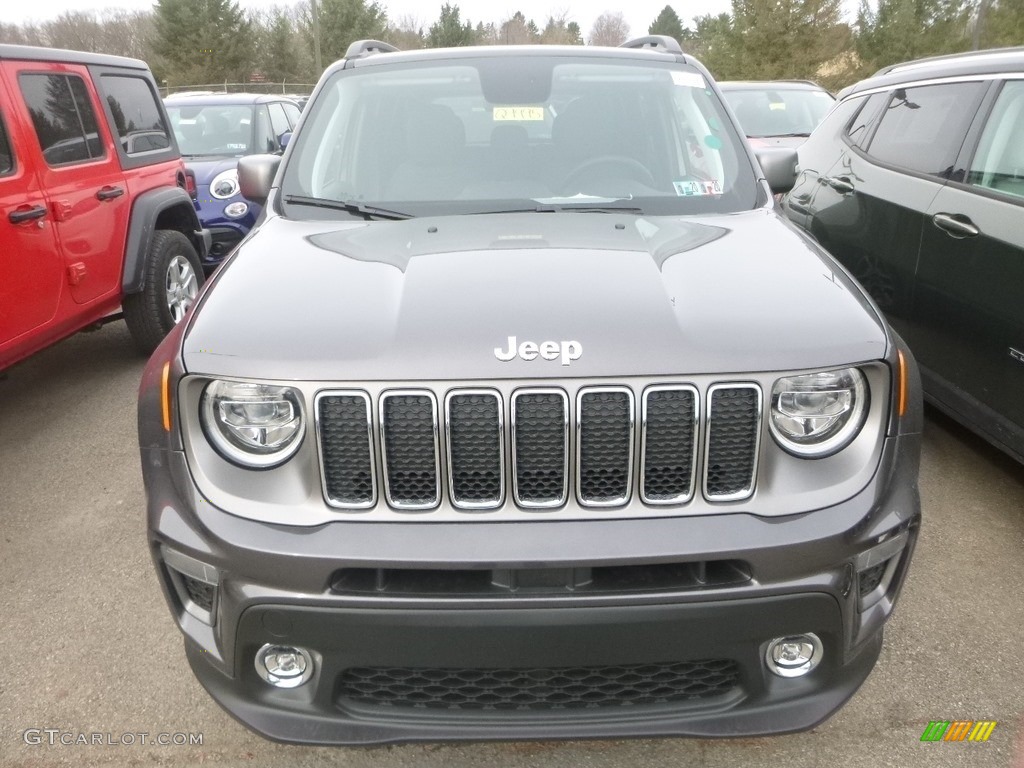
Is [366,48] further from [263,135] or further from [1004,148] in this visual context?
[263,135]

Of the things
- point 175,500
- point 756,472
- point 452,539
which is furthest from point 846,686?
point 175,500

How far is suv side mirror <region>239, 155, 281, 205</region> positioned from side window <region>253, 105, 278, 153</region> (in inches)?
226

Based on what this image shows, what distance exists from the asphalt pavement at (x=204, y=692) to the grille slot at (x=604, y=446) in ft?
2.58

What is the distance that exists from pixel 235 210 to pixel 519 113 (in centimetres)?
494

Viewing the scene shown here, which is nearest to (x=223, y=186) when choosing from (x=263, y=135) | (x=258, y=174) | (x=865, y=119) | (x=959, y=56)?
(x=263, y=135)

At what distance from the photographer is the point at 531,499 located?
1832 millimetres

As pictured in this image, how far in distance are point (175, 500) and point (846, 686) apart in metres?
1.55

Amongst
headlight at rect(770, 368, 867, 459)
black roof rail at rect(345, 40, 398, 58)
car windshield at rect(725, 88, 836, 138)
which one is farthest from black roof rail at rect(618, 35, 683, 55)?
car windshield at rect(725, 88, 836, 138)

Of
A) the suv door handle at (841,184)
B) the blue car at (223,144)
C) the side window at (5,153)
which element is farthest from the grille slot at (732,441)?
the blue car at (223,144)

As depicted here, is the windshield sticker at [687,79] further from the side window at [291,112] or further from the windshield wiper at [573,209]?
the side window at [291,112]

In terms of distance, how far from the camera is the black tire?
529 cm

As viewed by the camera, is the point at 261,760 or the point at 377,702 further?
the point at 261,760

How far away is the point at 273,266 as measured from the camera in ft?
7.48

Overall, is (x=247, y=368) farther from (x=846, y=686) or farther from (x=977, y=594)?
(x=977, y=594)
